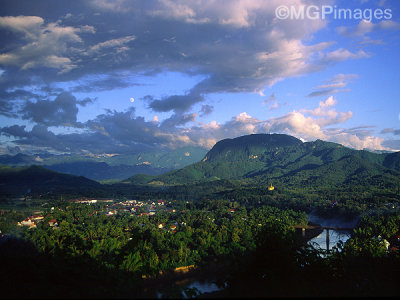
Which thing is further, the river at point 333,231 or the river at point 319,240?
the river at point 333,231

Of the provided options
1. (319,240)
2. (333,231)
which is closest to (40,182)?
(333,231)

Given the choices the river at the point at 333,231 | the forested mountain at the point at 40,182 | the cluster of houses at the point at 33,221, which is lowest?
the river at the point at 333,231

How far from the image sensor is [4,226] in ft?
134

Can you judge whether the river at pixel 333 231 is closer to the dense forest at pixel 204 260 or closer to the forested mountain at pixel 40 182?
the dense forest at pixel 204 260

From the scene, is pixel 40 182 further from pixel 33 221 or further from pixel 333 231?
pixel 333 231

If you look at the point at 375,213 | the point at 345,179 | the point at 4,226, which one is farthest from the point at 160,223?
the point at 345,179

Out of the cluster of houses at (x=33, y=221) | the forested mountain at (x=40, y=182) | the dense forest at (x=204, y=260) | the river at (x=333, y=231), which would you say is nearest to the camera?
the dense forest at (x=204, y=260)

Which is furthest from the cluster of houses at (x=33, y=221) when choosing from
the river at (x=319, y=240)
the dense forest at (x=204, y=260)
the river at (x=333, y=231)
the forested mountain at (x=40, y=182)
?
the forested mountain at (x=40, y=182)

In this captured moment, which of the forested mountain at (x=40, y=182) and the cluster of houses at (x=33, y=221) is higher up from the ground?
the forested mountain at (x=40, y=182)

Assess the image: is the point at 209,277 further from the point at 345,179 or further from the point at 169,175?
the point at 169,175

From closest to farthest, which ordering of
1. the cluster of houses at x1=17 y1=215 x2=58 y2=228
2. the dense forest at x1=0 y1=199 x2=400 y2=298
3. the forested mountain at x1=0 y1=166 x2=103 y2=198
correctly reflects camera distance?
the dense forest at x1=0 y1=199 x2=400 y2=298 < the cluster of houses at x1=17 y1=215 x2=58 y2=228 < the forested mountain at x1=0 y1=166 x2=103 y2=198

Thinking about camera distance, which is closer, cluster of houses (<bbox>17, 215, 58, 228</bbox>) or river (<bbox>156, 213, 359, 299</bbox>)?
river (<bbox>156, 213, 359, 299</bbox>)

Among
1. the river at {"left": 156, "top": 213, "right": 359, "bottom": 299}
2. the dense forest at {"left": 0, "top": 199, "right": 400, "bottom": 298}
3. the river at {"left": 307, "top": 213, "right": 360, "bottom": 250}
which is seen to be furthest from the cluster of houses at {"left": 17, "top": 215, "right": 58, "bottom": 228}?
the river at {"left": 307, "top": 213, "right": 360, "bottom": 250}

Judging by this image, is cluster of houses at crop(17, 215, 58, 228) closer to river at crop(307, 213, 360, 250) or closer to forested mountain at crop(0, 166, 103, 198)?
river at crop(307, 213, 360, 250)
